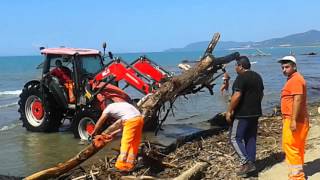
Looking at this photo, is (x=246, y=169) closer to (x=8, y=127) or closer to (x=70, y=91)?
(x=70, y=91)

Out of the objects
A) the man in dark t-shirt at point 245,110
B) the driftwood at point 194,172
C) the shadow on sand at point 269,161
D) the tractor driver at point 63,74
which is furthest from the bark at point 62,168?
the tractor driver at point 63,74

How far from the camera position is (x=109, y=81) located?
11.1m

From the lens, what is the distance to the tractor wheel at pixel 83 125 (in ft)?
36.6

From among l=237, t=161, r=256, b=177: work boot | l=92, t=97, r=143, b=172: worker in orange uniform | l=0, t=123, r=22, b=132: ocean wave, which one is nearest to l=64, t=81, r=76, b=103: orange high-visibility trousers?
l=0, t=123, r=22, b=132: ocean wave

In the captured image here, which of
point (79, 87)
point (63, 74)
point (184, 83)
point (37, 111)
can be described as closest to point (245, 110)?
point (184, 83)

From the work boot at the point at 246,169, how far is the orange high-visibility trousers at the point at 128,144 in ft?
5.22

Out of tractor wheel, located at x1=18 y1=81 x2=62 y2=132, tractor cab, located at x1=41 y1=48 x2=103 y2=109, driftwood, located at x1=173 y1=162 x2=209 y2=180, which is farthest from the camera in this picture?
tractor wheel, located at x1=18 y1=81 x2=62 y2=132

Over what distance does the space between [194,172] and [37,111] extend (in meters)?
7.17

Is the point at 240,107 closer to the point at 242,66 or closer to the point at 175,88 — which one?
the point at 242,66

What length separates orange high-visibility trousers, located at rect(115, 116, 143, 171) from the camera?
287 inches

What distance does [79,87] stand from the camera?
11836 millimetres

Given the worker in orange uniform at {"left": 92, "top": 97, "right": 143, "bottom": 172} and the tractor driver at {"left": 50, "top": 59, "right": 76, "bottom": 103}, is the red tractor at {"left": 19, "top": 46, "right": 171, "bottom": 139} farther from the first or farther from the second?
the worker in orange uniform at {"left": 92, "top": 97, "right": 143, "bottom": 172}

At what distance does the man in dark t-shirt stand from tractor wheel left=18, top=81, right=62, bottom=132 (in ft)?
21.4

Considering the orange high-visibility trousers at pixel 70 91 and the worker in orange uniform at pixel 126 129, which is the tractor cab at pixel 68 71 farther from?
the worker in orange uniform at pixel 126 129
